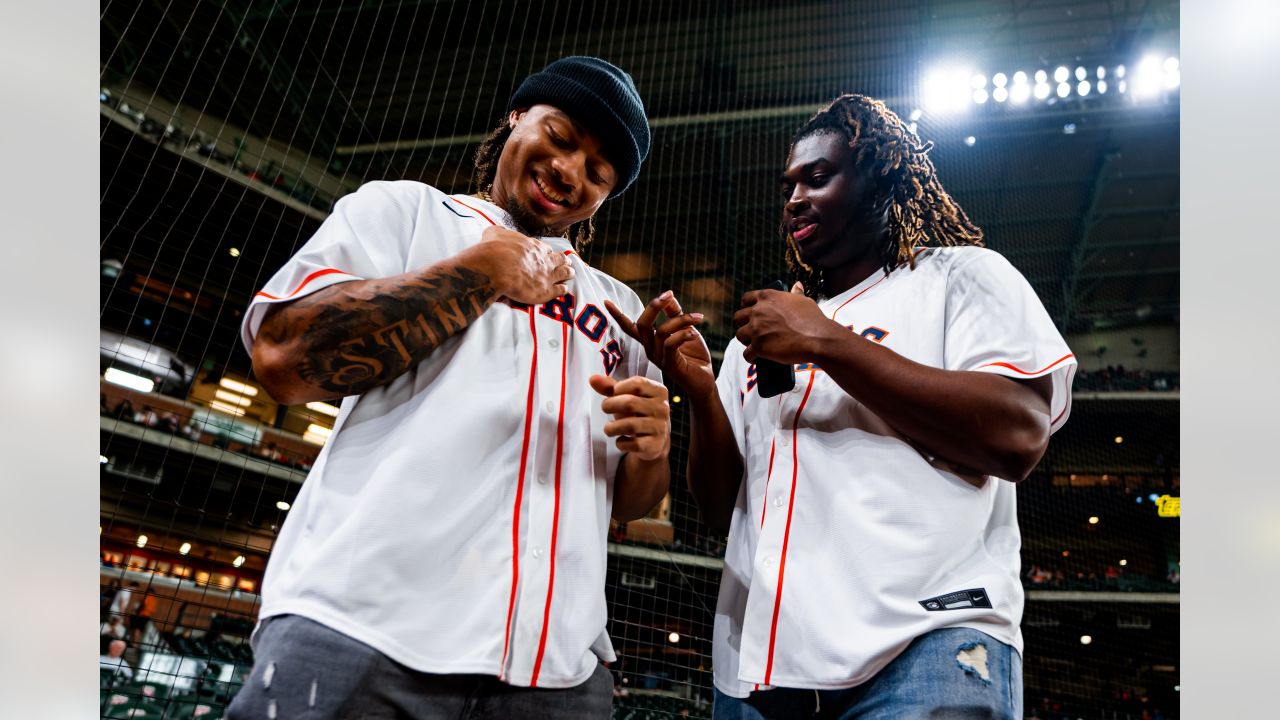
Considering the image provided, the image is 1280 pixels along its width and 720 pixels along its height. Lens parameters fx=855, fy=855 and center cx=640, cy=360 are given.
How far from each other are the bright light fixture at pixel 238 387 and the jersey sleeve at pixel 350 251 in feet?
50.6

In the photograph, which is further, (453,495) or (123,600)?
(123,600)

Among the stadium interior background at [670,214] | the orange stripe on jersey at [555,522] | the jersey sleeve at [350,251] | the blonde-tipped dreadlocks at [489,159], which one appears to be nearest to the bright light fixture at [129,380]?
the stadium interior background at [670,214]

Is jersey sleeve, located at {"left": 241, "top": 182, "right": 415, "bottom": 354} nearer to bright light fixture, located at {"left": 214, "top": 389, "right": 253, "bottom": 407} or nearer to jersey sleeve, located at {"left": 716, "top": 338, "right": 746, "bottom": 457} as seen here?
jersey sleeve, located at {"left": 716, "top": 338, "right": 746, "bottom": 457}

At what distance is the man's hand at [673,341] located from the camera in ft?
4.28

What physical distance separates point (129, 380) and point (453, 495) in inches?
585

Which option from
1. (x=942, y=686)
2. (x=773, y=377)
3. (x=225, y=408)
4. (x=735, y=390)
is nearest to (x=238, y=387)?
(x=225, y=408)

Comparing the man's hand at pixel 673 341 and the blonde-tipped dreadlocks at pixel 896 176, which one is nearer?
the man's hand at pixel 673 341

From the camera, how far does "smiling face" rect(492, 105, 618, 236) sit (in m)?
1.42

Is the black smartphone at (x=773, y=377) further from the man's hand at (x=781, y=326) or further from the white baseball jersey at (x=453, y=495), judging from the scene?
the white baseball jersey at (x=453, y=495)

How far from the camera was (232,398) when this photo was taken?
15.5 meters

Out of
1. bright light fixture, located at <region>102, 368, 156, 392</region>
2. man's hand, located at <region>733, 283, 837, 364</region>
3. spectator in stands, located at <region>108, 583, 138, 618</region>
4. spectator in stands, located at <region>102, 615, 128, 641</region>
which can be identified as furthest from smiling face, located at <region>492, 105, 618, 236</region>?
bright light fixture, located at <region>102, 368, 156, 392</region>

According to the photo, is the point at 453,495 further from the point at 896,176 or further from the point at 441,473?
the point at 896,176
